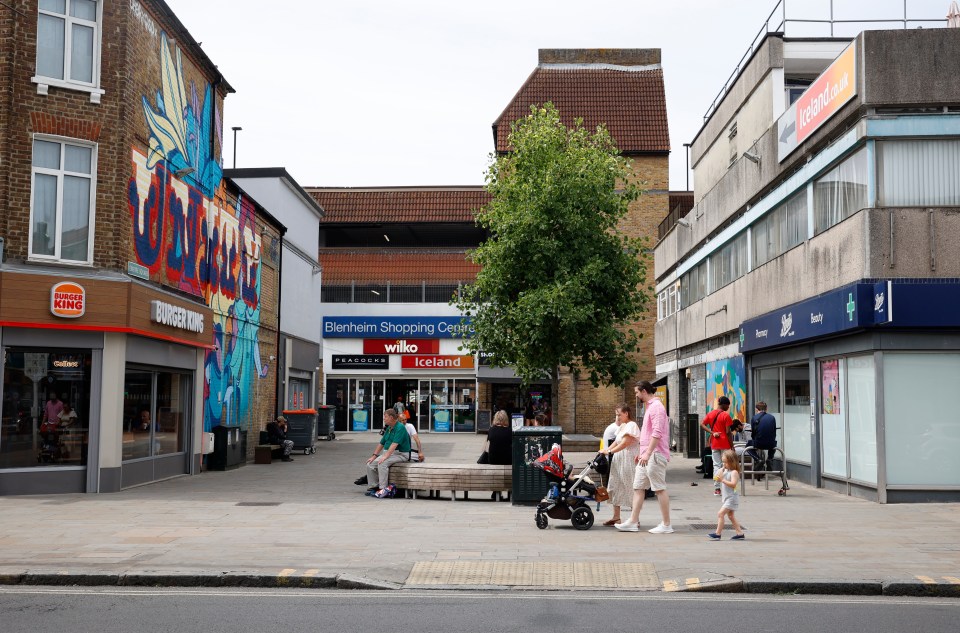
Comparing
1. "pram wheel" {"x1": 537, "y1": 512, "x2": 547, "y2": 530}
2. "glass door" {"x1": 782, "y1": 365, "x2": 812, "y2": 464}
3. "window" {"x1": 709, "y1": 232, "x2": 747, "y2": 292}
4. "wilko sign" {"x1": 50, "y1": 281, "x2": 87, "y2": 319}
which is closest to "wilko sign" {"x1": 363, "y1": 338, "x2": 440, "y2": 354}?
"window" {"x1": 709, "y1": 232, "x2": 747, "y2": 292}

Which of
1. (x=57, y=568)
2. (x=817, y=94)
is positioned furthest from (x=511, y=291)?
(x=57, y=568)

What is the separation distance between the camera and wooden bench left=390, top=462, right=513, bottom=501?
16.1 m

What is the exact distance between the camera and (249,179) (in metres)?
32.1

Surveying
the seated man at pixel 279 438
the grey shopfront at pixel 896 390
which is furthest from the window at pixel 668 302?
the grey shopfront at pixel 896 390

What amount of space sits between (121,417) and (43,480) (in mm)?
1664

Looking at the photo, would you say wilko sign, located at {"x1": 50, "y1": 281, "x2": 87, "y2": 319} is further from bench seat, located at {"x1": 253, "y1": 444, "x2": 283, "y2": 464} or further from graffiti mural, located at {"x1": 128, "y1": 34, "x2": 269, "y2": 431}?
bench seat, located at {"x1": 253, "y1": 444, "x2": 283, "y2": 464}

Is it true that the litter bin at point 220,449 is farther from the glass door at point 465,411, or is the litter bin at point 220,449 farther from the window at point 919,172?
the glass door at point 465,411

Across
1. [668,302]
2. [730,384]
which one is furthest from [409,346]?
[730,384]

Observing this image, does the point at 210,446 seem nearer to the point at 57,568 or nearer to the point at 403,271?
the point at 57,568

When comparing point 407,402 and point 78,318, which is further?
point 407,402

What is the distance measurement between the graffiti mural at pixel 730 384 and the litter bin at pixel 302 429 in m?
12.1

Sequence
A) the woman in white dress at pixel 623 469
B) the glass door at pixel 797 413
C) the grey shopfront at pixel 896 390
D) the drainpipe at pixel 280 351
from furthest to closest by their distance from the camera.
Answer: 1. the drainpipe at pixel 280 351
2. the glass door at pixel 797 413
3. the grey shopfront at pixel 896 390
4. the woman in white dress at pixel 623 469

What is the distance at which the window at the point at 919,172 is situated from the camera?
1605cm

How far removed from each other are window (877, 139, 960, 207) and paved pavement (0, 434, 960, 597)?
506cm
